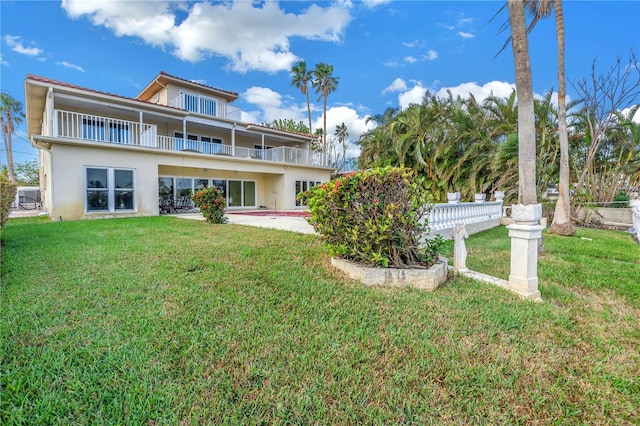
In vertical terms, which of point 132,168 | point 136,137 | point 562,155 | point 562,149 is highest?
point 136,137

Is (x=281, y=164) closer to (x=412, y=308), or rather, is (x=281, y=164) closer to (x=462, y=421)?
(x=412, y=308)

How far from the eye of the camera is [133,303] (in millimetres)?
3068

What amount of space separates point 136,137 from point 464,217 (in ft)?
50.0

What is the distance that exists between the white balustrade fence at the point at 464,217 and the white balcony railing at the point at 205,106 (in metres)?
15.0

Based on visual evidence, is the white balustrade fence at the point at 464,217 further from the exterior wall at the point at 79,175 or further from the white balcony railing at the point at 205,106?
the white balcony railing at the point at 205,106

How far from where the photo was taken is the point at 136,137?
14219mm

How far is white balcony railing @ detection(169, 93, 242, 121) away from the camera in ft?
54.6

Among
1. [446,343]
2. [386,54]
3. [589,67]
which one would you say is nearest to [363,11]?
[386,54]

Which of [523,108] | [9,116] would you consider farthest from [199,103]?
[9,116]

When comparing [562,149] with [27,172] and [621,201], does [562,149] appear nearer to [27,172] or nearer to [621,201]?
[621,201]

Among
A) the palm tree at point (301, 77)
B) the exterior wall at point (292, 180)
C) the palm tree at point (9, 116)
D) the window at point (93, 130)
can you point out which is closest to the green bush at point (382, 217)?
the window at point (93, 130)

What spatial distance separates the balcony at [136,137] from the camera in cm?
1241

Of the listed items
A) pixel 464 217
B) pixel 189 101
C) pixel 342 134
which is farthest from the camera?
pixel 342 134

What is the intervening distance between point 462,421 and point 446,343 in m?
0.81
